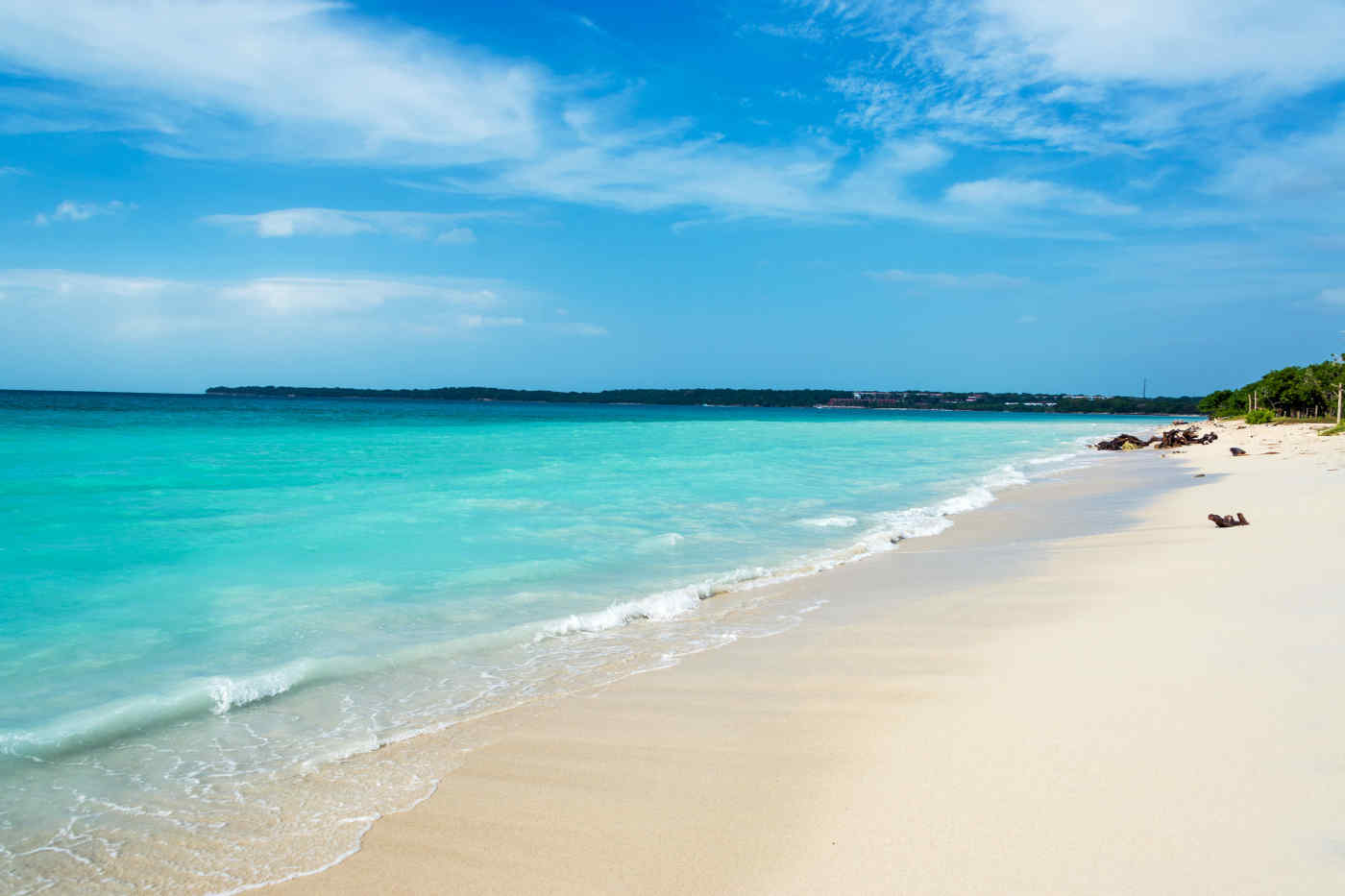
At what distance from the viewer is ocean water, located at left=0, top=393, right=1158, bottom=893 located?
3.59 metres

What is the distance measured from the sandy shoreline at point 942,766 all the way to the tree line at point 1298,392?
57.1 meters

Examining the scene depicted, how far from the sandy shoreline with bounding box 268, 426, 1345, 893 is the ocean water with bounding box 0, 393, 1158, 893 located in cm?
63

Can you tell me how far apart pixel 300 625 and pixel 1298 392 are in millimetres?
75845

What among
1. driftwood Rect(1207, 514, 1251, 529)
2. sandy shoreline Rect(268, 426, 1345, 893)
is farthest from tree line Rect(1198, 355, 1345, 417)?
sandy shoreline Rect(268, 426, 1345, 893)

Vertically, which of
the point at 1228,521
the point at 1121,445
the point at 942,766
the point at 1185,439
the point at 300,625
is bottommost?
the point at 300,625

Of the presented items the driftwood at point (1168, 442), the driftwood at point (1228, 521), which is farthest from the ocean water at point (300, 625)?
the driftwood at point (1168, 442)

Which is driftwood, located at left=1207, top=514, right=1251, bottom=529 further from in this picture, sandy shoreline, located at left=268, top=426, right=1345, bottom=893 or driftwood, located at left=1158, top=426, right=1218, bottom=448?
driftwood, located at left=1158, top=426, right=1218, bottom=448

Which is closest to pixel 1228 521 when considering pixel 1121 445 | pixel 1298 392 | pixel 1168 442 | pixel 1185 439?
pixel 1121 445

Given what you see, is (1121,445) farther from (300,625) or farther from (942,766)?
(300,625)

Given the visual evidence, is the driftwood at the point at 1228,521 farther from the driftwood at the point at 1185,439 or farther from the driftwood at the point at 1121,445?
the driftwood at the point at 1185,439

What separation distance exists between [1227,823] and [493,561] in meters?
8.27

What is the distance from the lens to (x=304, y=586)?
8492mm

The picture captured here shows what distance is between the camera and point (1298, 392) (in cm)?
6003

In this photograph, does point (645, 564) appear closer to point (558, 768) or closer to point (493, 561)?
point (493, 561)
